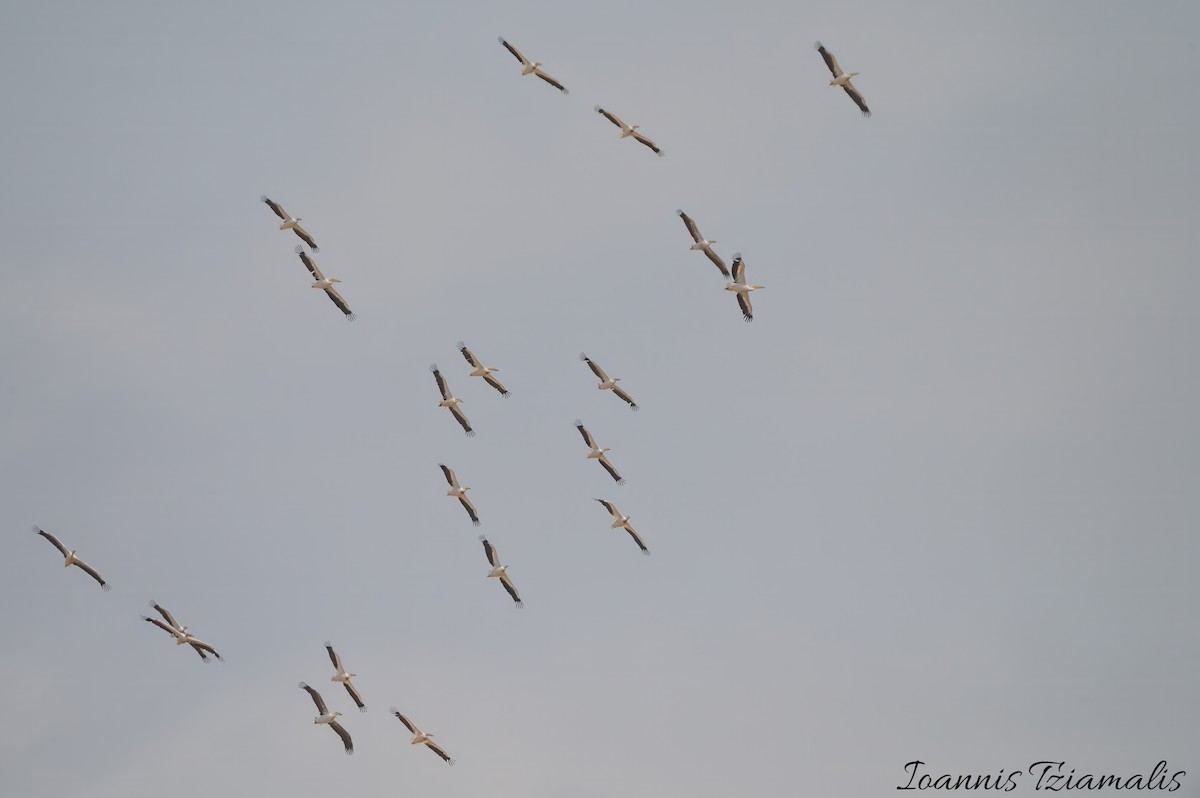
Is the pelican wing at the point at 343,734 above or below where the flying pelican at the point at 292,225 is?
below

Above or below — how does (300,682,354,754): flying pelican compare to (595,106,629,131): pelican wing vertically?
below

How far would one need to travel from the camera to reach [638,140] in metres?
77.2

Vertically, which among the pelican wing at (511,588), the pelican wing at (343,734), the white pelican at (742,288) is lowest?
the pelican wing at (343,734)

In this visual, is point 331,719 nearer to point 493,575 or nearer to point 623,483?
point 493,575

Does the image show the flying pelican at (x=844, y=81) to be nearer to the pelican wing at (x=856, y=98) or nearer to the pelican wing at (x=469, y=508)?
the pelican wing at (x=856, y=98)

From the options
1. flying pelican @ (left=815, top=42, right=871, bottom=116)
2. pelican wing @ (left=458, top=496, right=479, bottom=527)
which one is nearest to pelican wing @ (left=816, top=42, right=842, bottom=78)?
flying pelican @ (left=815, top=42, right=871, bottom=116)

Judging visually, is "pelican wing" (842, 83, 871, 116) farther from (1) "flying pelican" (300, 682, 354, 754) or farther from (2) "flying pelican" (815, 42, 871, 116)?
(1) "flying pelican" (300, 682, 354, 754)

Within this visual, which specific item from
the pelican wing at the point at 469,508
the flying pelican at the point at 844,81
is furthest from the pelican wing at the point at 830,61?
the pelican wing at the point at 469,508

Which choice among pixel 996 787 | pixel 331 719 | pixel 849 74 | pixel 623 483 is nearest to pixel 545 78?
pixel 849 74

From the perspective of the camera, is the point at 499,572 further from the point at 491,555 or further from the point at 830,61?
the point at 830,61

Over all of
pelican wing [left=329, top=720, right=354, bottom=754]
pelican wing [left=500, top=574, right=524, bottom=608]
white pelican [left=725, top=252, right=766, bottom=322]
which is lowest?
pelican wing [left=329, top=720, right=354, bottom=754]

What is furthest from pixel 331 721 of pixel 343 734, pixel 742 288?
pixel 742 288

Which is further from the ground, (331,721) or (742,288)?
(742,288)

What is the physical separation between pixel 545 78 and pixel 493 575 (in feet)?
63.0
